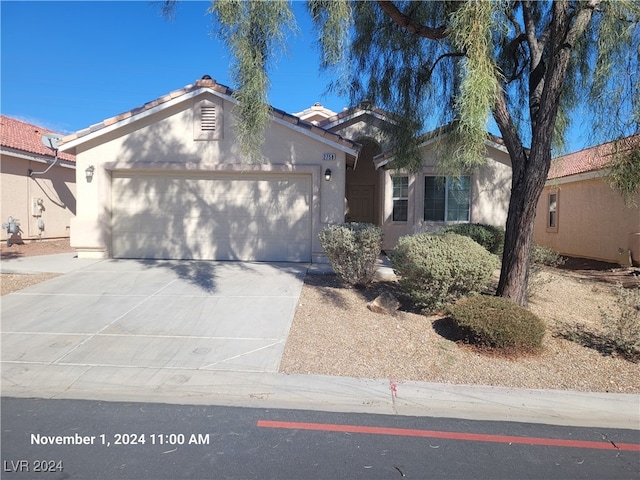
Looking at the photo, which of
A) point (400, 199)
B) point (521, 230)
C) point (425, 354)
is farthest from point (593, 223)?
point (425, 354)

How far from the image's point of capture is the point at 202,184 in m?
11.2

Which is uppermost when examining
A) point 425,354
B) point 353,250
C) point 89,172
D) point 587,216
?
point 89,172

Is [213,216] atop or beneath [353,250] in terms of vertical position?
atop

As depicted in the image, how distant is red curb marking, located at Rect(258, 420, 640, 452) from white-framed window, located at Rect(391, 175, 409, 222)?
33.4ft

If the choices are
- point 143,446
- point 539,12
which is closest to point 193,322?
point 143,446

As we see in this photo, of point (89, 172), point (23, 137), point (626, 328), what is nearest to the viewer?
point (626, 328)

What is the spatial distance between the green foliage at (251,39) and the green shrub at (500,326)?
4.27 metres

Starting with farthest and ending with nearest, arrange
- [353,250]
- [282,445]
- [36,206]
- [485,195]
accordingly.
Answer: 1. [36,206]
2. [485,195]
3. [353,250]
4. [282,445]

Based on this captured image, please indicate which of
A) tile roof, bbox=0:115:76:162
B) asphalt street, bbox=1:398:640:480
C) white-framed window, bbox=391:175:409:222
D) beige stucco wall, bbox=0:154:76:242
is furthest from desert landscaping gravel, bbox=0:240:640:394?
tile roof, bbox=0:115:76:162

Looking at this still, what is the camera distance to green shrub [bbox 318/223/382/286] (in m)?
7.82

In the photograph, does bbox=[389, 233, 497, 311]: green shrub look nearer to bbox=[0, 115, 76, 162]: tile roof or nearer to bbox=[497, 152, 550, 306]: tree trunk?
bbox=[497, 152, 550, 306]: tree trunk

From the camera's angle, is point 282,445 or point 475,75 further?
point 475,75

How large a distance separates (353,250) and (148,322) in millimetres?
3678

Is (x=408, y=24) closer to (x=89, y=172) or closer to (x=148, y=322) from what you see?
(x=148, y=322)
